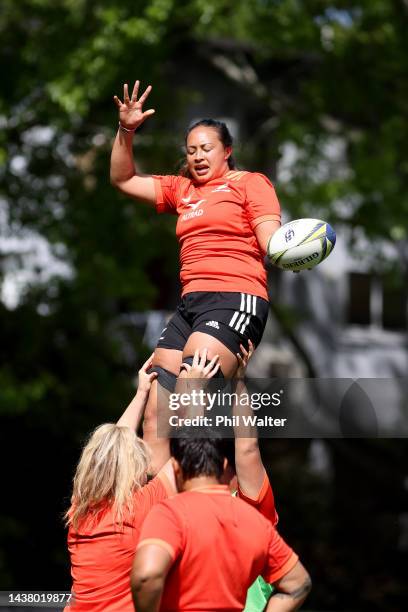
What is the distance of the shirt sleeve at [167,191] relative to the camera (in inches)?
210

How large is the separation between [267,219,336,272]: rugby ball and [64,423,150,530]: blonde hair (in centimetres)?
111

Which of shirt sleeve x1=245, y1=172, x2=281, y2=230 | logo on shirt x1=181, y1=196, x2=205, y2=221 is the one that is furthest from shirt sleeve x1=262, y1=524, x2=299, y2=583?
logo on shirt x1=181, y1=196, x2=205, y2=221

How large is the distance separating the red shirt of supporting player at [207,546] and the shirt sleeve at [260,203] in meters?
1.48

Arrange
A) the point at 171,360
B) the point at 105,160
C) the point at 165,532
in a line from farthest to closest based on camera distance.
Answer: the point at 105,160
the point at 171,360
the point at 165,532

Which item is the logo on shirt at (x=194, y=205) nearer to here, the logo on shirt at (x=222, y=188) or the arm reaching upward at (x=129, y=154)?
the logo on shirt at (x=222, y=188)

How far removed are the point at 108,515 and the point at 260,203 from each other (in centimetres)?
170

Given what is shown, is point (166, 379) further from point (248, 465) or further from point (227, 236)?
point (227, 236)

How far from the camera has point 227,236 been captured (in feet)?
16.4

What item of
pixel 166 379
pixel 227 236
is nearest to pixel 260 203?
pixel 227 236

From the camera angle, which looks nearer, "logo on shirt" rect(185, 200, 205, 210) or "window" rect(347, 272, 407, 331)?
"logo on shirt" rect(185, 200, 205, 210)

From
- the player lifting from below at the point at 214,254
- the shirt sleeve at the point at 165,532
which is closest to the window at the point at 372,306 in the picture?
the player lifting from below at the point at 214,254

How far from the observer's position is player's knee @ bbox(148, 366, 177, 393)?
506 cm

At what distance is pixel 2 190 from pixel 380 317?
11.1 metres

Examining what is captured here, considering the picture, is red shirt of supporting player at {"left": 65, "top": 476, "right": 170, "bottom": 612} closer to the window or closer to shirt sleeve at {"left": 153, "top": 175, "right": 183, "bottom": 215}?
shirt sleeve at {"left": 153, "top": 175, "right": 183, "bottom": 215}
